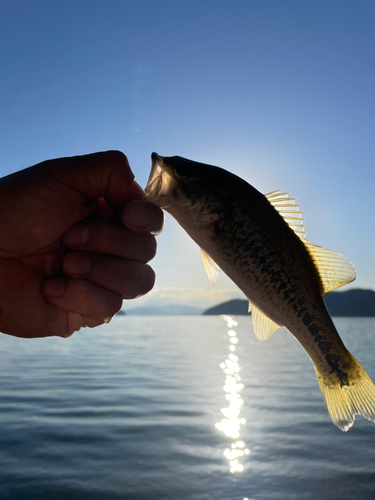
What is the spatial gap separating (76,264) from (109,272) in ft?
1.08

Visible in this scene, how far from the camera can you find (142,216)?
3551 millimetres

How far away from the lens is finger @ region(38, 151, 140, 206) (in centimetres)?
350

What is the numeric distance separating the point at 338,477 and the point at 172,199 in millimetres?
9281

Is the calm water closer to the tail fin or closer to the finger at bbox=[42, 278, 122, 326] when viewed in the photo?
the tail fin

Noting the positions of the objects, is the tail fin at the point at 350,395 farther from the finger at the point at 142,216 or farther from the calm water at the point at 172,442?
the calm water at the point at 172,442

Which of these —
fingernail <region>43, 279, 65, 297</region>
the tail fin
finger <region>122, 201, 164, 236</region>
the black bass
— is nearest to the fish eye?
the black bass

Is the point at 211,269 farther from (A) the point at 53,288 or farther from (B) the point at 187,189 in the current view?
(A) the point at 53,288

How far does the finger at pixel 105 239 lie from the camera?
3688 millimetres

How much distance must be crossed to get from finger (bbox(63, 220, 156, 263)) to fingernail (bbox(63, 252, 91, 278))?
0.10 m

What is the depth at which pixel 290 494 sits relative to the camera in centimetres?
845

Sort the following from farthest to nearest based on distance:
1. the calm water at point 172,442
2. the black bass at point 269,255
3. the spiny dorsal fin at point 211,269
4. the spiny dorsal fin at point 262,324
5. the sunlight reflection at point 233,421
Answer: the sunlight reflection at point 233,421
the calm water at point 172,442
the spiny dorsal fin at point 211,269
the spiny dorsal fin at point 262,324
the black bass at point 269,255

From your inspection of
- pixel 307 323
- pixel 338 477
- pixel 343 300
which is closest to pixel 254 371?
pixel 338 477

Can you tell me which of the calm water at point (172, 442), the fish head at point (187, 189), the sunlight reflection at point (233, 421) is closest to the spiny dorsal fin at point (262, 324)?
the fish head at point (187, 189)

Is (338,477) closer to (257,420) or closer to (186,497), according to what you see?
(186,497)
